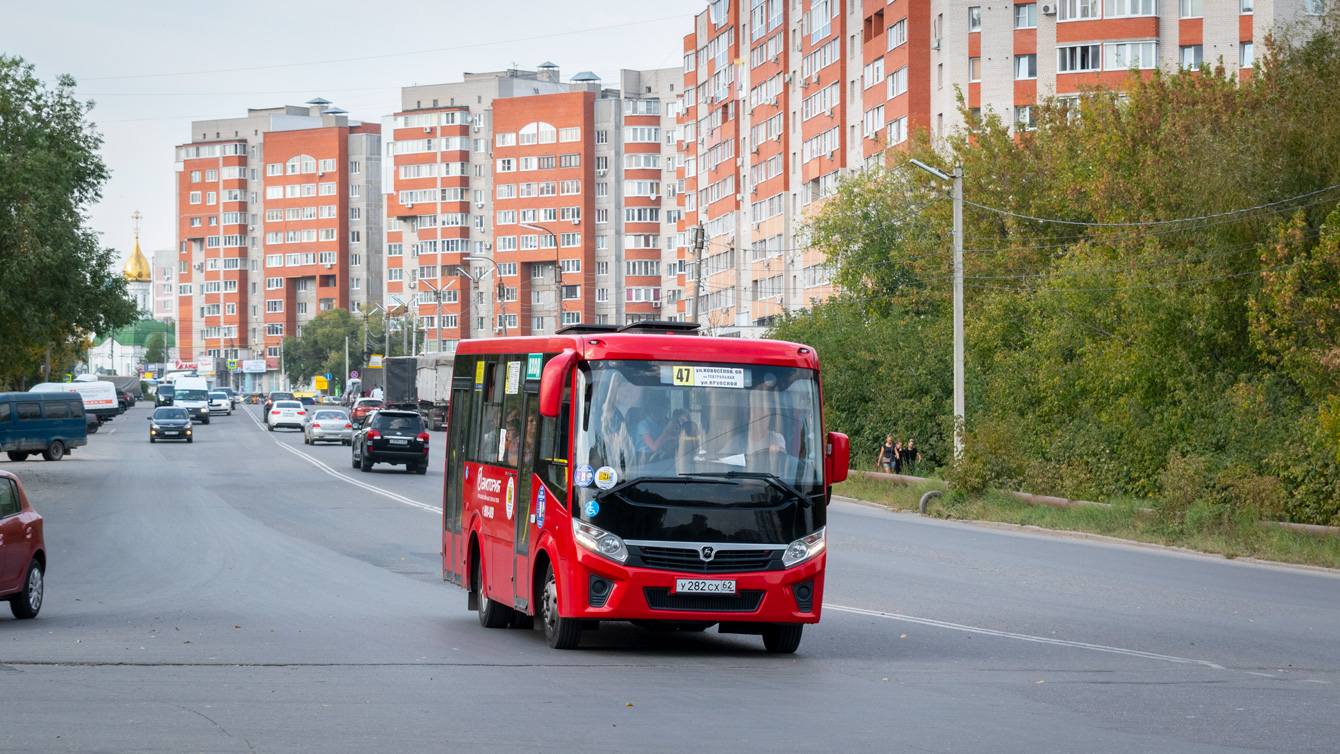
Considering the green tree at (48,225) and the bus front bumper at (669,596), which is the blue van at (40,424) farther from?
the bus front bumper at (669,596)

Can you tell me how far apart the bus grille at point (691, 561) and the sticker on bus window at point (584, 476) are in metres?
0.65

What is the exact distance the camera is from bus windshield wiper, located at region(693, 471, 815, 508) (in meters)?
12.5

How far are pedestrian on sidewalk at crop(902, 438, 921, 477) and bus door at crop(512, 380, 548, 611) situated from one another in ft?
103

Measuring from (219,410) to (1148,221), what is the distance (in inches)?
3012

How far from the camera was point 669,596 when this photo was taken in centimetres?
1231

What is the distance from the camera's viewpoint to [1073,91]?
7156cm

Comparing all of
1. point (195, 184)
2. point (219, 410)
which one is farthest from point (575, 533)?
point (195, 184)

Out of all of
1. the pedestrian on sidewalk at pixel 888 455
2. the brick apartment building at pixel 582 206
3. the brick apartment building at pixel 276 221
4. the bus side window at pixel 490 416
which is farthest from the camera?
the brick apartment building at pixel 276 221

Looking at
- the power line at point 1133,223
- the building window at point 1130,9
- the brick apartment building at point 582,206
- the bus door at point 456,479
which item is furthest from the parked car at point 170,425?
the brick apartment building at point 582,206

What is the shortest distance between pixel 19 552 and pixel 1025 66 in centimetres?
6409

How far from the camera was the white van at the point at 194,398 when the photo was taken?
8688 centimetres

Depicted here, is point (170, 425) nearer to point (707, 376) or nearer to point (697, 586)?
point (707, 376)

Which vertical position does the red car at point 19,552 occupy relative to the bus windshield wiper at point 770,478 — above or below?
below

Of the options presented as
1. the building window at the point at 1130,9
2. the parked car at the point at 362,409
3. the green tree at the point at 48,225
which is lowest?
the parked car at the point at 362,409
